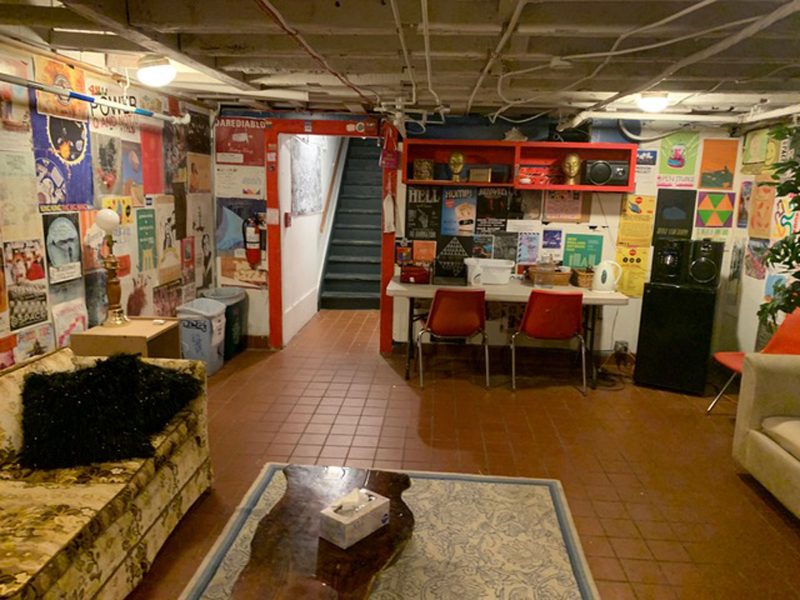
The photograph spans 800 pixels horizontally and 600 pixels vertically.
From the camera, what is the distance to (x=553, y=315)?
4.36 metres

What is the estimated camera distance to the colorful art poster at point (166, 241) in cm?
426

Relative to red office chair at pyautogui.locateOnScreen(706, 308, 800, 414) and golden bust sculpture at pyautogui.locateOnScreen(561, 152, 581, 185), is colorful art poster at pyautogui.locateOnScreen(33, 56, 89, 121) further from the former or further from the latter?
red office chair at pyautogui.locateOnScreen(706, 308, 800, 414)

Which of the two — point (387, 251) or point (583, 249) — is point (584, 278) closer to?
point (583, 249)

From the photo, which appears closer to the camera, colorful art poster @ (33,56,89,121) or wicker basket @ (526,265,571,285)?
colorful art poster @ (33,56,89,121)

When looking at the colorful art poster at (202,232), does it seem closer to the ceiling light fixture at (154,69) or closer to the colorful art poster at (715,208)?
the ceiling light fixture at (154,69)

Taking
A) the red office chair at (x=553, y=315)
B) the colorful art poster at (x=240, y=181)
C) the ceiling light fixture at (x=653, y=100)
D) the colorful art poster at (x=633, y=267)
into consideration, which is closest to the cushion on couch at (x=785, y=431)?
the red office chair at (x=553, y=315)

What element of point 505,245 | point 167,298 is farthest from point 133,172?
point 505,245

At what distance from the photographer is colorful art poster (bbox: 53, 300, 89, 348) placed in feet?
10.3

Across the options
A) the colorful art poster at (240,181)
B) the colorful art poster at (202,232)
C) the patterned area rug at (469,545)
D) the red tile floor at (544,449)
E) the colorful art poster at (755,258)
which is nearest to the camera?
the patterned area rug at (469,545)

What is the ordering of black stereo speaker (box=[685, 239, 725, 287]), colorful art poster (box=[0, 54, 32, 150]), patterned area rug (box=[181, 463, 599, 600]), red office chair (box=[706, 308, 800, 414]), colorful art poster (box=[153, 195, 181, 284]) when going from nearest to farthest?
1. patterned area rug (box=[181, 463, 599, 600])
2. colorful art poster (box=[0, 54, 32, 150])
3. red office chair (box=[706, 308, 800, 414])
4. colorful art poster (box=[153, 195, 181, 284])
5. black stereo speaker (box=[685, 239, 725, 287])

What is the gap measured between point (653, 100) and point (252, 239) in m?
3.43

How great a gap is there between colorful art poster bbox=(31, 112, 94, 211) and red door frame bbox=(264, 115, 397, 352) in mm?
1880

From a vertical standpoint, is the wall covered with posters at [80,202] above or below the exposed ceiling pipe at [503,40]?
below

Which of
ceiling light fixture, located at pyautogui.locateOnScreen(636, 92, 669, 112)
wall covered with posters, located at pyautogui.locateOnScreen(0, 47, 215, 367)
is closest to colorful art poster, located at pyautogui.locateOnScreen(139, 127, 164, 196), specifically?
wall covered with posters, located at pyautogui.locateOnScreen(0, 47, 215, 367)
